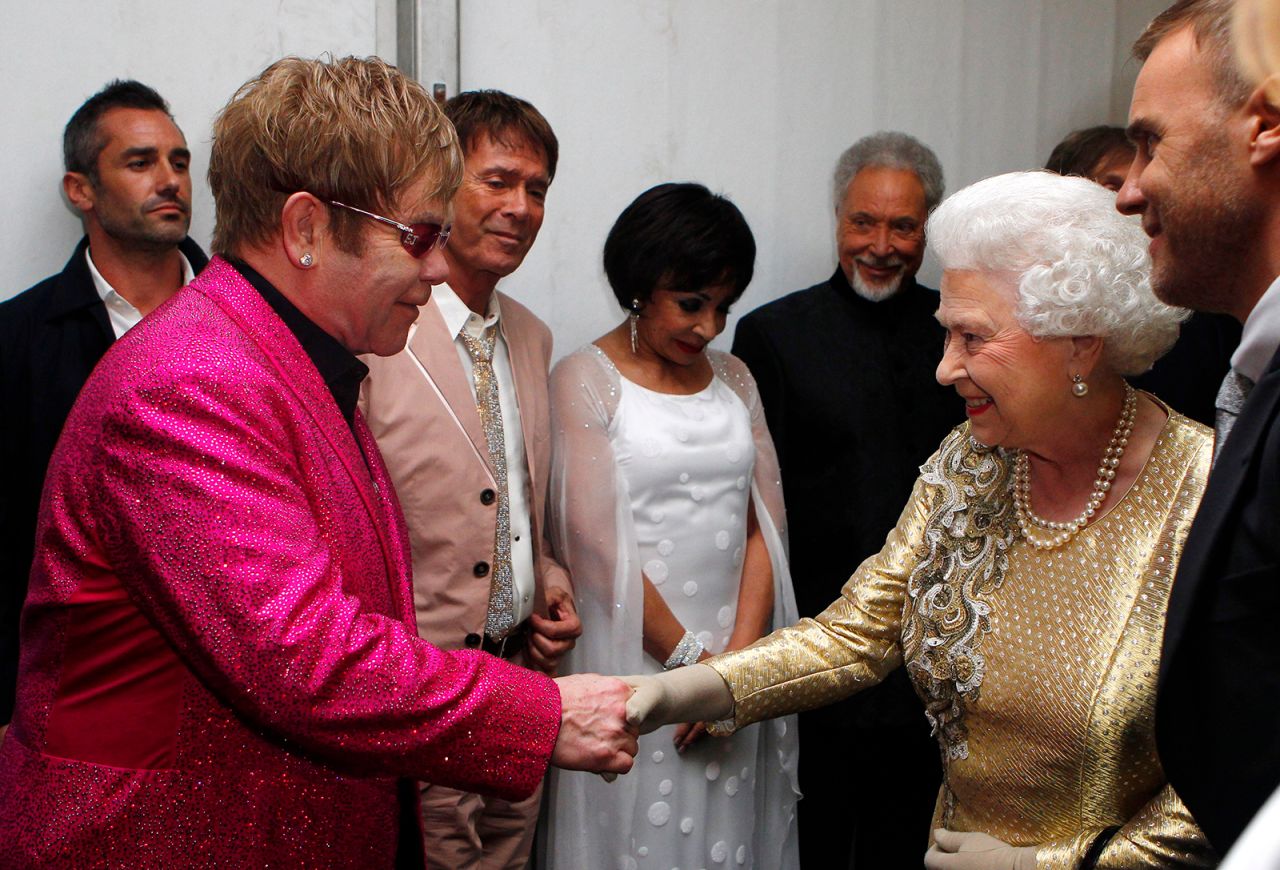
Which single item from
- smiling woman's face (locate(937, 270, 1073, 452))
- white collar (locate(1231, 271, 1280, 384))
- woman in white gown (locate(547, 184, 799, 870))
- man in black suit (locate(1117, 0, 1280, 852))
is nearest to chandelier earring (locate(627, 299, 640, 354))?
woman in white gown (locate(547, 184, 799, 870))

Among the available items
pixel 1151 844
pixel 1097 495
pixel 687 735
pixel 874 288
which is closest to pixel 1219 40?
pixel 1097 495

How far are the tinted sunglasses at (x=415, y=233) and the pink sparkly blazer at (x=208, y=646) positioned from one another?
0.59ft

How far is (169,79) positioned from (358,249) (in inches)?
56.9

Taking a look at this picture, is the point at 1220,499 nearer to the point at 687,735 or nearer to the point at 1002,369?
the point at 1002,369

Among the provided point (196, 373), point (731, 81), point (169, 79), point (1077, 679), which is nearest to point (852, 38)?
point (731, 81)

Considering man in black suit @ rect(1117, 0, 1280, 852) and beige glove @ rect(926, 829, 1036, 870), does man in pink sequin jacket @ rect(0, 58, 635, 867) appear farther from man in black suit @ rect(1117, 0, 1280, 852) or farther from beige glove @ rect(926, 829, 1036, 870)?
man in black suit @ rect(1117, 0, 1280, 852)

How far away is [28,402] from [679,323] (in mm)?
1354

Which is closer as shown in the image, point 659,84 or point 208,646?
point 208,646

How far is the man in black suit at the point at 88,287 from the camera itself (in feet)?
8.00

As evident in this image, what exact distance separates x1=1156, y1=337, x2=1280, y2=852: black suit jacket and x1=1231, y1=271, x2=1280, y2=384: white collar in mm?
74

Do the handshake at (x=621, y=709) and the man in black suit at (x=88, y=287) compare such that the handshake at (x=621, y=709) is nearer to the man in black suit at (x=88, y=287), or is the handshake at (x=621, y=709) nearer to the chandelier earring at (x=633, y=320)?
the chandelier earring at (x=633, y=320)

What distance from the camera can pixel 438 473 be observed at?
2414 millimetres

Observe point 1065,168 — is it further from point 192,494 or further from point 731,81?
point 192,494

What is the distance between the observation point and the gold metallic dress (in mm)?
1688
